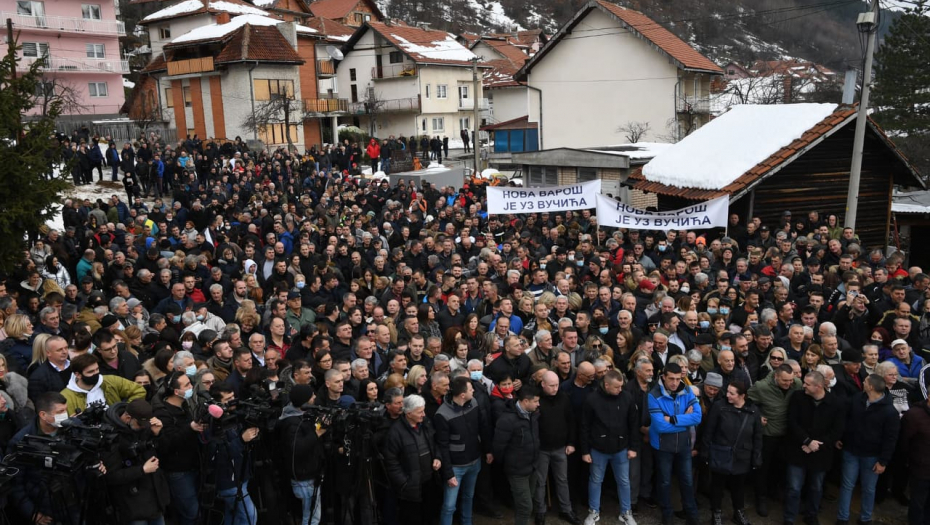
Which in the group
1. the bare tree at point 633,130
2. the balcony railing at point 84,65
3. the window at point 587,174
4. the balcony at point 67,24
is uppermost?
the balcony at point 67,24

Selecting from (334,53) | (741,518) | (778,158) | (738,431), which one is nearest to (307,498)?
(738,431)

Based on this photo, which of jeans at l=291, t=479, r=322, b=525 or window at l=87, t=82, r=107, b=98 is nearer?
jeans at l=291, t=479, r=322, b=525

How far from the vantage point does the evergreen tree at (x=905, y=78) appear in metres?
35.9

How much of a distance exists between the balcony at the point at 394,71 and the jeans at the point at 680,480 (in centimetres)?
4918

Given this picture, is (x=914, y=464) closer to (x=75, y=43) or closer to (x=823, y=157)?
(x=823, y=157)

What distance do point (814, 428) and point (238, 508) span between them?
5.42m

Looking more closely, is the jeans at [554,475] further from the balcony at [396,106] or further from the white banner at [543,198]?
the balcony at [396,106]

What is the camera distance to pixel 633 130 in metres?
34.3

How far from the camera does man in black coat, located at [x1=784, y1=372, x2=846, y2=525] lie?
6719 mm

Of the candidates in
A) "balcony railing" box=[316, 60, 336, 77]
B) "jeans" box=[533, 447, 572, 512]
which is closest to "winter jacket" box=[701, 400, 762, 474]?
"jeans" box=[533, 447, 572, 512]

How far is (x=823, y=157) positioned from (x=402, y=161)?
2280cm

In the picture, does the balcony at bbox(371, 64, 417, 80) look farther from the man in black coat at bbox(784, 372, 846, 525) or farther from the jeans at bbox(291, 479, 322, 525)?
the jeans at bbox(291, 479, 322, 525)

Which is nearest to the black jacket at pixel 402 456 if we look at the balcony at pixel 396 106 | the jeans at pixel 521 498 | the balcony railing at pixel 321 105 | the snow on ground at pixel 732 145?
the jeans at pixel 521 498

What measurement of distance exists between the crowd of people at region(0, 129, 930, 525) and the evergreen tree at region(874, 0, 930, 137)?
30931mm
